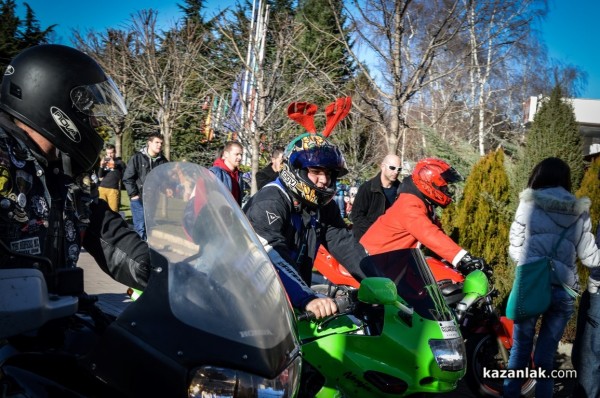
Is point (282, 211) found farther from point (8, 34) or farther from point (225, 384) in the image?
point (8, 34)

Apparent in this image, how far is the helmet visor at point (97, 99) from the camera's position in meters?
2.49

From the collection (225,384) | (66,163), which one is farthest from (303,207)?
(225,384)

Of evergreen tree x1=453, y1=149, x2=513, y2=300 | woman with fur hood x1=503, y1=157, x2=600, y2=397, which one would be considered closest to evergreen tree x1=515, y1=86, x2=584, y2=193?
evergreen tree x1=453, y1=149, x2=513, y2=300

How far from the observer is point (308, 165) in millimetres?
3869

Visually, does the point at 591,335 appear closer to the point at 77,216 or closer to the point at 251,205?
the point at 251,205

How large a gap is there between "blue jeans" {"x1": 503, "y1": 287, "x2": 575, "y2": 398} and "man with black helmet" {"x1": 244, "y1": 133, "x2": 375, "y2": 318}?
5.11 ft

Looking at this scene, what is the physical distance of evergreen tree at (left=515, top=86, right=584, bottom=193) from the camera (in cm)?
878

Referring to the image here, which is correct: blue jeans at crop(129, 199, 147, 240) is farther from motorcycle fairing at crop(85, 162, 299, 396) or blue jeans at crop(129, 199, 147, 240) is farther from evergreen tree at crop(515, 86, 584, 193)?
motorcycle fairing at crop(85, 162, 299, 396)

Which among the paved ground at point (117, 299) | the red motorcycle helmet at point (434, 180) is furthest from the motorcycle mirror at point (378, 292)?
the red motorcycle helmet at point (434, 180)

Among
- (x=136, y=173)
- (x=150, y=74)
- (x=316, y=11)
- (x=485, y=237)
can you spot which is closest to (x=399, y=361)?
(x=485, y=237)

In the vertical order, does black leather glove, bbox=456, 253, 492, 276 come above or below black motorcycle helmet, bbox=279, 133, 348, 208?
below

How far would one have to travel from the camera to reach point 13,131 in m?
2.38

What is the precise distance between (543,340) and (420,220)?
1.33 meters

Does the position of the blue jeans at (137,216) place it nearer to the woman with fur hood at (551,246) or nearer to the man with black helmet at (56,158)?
the woman with fur hood at (551,246)
